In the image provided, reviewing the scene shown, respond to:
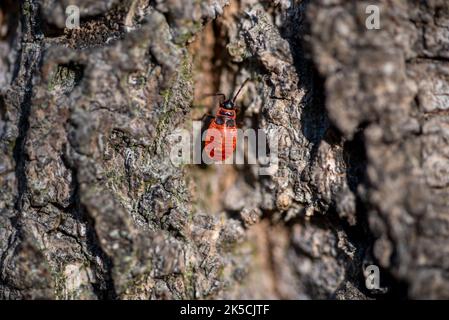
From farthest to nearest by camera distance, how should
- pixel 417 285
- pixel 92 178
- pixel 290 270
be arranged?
1. pixel 290 270
2. pixel 92 178
3. pixel 417 285

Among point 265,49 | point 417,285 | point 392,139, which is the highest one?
point 265,49

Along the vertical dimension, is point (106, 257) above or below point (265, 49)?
below

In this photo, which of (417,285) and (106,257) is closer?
(417,285)

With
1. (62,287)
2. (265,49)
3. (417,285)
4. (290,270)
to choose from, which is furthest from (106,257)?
(417,285)

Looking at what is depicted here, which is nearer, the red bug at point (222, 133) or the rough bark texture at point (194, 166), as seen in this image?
the rough bark texture at point (194, 166)

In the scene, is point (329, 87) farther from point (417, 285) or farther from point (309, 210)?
point (417, 285)
